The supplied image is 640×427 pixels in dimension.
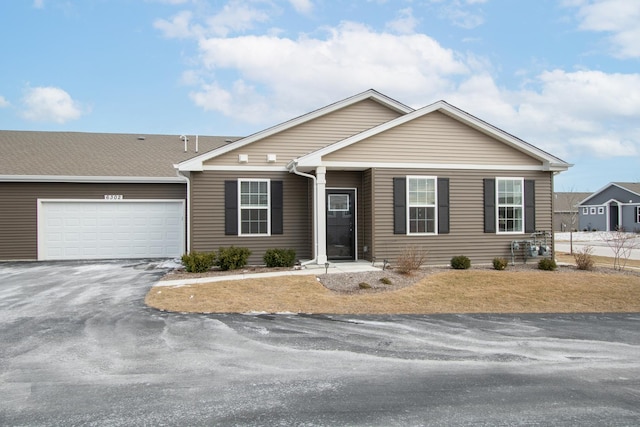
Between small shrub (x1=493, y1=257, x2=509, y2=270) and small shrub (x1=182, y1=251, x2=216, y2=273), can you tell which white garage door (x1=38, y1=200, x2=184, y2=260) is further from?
small shrub (x1=493, y1=257, x2=509, y2=270)

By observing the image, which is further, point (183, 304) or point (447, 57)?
point (447, 57)

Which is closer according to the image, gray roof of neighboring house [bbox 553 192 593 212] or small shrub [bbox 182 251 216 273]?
small shrub [bbox 182 251 216 273]

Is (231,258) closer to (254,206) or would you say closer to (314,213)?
(254,206)

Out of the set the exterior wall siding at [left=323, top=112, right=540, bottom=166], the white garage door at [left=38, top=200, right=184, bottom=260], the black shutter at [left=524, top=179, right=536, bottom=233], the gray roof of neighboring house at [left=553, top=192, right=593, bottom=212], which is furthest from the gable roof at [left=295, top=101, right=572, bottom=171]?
the gray roof of neighboring house at [left=553, top=192, right=593, bottom=212]

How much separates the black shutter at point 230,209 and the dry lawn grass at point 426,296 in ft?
9.94

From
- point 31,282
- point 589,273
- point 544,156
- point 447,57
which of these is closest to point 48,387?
point 31,282

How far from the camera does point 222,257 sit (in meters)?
12.5

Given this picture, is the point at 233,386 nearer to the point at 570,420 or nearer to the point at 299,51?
the point at 570,420

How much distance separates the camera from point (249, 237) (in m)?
13.6

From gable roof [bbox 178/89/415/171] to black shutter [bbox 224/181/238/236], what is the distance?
944 millimetres

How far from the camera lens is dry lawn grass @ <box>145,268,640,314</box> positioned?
28.1 ft

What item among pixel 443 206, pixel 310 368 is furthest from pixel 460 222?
pixel 310 368

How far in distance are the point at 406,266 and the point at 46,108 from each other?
2279cm

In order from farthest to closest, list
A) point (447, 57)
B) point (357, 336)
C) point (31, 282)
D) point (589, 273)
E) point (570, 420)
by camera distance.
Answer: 1. point (447, 57)
2. point (589, 273)
3. point (31, 282)
4. point (357, 336)
5. point (570, 420)
